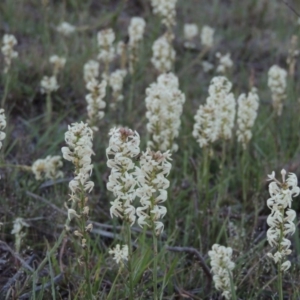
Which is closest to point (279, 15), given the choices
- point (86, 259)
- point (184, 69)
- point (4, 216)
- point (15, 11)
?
point (184, 69)

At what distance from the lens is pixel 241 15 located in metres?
6.91

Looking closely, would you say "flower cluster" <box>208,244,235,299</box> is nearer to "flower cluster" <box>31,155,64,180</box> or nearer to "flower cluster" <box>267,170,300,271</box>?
"flower cluster" <box>267,170,300,271</box>

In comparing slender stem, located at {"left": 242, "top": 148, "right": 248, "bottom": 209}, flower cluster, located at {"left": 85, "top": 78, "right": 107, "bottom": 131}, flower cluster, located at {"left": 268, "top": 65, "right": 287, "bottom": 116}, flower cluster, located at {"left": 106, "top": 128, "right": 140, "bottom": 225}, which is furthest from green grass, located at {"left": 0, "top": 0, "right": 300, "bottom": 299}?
flower cluster, located at {"left": 106, "top": 128, "right": 140, "bottom": 225}

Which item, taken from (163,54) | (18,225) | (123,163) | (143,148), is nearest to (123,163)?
(123,163)

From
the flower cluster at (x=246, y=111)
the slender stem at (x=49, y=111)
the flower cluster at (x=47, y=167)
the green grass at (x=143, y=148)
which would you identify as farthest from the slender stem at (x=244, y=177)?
the slender stem at (x=49, y=111)

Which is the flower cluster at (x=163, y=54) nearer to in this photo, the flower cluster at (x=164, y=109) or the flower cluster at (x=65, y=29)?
the flower cluster at (x=164, y=109)

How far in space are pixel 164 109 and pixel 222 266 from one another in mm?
949

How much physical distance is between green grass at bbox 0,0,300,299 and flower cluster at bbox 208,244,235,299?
0.17m

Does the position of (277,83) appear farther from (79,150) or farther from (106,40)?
(79,150)

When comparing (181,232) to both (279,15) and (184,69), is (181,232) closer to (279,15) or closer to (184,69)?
(184,69)

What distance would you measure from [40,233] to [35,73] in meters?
2.02

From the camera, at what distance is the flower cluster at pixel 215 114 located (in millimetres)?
3119

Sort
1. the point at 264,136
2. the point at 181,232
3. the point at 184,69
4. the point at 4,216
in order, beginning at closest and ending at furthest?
the point at 4,216 < the point at 181,232 < the point at 264,136 < the point at 184,69

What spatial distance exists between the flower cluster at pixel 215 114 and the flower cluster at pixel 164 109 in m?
0.12
